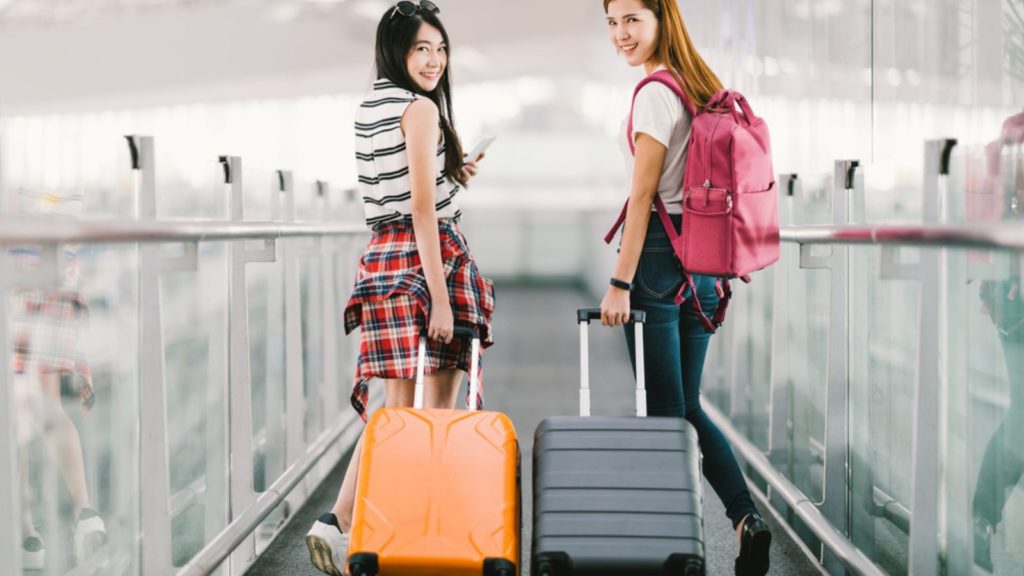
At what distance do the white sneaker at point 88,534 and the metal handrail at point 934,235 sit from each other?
1670mm

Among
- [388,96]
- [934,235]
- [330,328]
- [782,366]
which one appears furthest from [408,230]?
[330,328]

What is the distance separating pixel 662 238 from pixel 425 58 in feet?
2.25

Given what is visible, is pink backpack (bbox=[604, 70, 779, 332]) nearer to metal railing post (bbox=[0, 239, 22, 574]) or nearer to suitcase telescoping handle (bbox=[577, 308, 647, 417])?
suitcase telescoping handle (bbox=[577, 308, 647, 417])

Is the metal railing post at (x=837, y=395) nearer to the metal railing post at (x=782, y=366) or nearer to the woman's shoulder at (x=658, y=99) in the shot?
the metal railing post at (x=782, y=366)

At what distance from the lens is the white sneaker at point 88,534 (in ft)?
6.72

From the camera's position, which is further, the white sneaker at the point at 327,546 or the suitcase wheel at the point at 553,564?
the white sneaker at the point at 327,546

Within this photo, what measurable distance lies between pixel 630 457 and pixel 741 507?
0.56 meters

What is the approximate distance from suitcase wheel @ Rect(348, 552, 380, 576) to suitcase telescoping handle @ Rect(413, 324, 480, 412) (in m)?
0.40

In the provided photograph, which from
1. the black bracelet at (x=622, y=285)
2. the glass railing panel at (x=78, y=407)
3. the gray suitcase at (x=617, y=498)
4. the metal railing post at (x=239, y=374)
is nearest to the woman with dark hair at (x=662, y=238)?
the black bracelet at (x=622, y=285)

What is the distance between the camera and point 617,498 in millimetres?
2020

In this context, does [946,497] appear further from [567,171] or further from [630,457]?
[567,171]

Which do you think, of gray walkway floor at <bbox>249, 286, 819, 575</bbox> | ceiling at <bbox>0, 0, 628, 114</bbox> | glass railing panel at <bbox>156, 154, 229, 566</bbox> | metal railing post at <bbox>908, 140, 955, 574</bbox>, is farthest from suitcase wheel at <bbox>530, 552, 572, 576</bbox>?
ceiling at <bbox>0, 0, 628, 114</bbox>

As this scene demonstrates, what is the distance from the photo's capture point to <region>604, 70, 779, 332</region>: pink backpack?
2.25 metres

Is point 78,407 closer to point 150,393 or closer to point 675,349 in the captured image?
point 150,393
